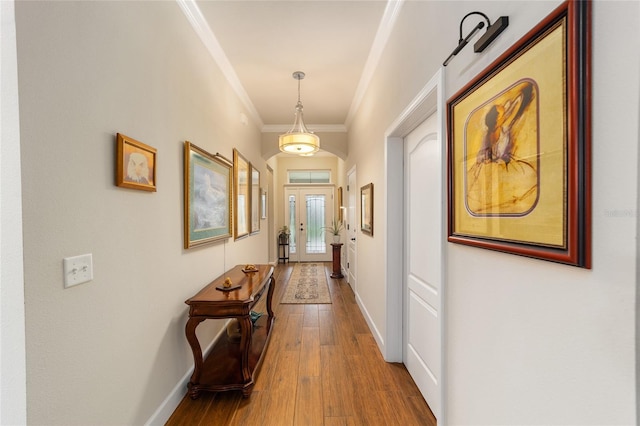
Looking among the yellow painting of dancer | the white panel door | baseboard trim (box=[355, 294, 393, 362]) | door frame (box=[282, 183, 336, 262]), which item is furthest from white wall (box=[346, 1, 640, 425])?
door frame (box=[282, 183, 336, 262])

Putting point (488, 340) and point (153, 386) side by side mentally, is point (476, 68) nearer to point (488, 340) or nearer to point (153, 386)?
point (488, 340)

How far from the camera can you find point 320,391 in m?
2.09

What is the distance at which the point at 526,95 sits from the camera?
0.85 m

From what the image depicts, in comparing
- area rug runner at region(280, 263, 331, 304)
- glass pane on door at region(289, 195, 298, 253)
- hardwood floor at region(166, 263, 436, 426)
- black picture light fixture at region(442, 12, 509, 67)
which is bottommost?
area rug runner at region(280, 263, 331, 304)

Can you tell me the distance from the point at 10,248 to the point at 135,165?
2.21ft

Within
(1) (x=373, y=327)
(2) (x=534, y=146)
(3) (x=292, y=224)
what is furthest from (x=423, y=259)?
(3) (x=292, y=224)

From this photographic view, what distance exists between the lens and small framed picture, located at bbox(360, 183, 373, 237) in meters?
3.13

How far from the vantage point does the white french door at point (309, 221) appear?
7.44m

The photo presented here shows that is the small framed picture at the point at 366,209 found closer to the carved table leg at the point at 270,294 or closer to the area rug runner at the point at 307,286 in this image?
the carved table leg at the point at 270,294

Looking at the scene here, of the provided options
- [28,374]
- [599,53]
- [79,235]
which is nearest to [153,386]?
[28,374]

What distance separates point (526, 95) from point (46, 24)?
1.65m

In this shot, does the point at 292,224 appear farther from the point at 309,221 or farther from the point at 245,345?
the point at 245,345

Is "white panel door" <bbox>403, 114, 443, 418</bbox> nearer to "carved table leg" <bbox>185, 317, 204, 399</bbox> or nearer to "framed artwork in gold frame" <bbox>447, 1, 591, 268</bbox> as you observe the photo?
"framed artwork in gold frame" <bbox>447, 1, 591, 268</bbox>

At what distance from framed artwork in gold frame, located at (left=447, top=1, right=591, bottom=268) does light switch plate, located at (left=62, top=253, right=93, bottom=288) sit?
160 cm
